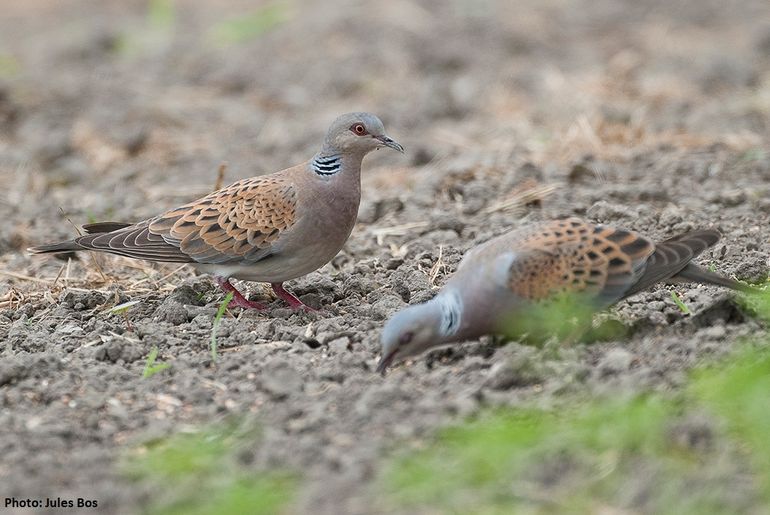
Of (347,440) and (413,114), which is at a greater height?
(413,114)

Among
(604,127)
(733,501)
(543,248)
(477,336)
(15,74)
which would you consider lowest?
(733,501)

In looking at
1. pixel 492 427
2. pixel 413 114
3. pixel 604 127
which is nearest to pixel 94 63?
pixel 413 114

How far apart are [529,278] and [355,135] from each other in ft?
5.97

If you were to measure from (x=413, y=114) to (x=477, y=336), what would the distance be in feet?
21.4

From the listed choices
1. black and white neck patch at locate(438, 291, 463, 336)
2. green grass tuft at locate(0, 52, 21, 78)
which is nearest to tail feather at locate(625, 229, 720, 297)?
black and white neck patch at locate(438, 291, 463, 336)

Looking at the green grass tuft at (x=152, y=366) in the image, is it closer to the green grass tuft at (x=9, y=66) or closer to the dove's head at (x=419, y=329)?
the dove's head at (x=419, y=329)

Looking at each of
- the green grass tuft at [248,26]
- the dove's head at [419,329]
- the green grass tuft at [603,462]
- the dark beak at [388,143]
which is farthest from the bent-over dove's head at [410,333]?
the green grass tuft at [248,26]

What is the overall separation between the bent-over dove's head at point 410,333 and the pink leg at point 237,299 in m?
1.55

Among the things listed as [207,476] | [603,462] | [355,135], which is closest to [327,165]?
[355,135]

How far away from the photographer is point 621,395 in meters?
4.45

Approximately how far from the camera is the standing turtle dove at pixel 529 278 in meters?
5.12

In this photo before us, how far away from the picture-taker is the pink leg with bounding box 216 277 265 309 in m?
6.52

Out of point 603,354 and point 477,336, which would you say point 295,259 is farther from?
point 603,354

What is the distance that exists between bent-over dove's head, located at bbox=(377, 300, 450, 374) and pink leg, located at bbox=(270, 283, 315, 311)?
1322 mm
